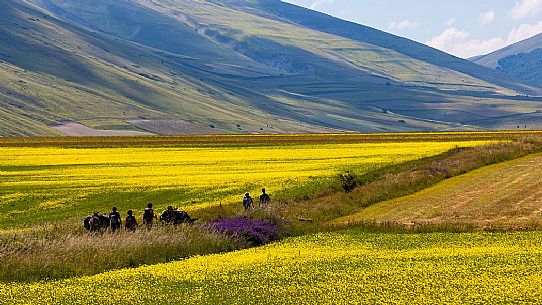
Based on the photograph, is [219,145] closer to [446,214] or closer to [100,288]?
[446,214]

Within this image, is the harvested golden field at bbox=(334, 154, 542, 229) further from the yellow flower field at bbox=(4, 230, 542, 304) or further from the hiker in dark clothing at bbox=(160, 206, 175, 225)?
the yellow flower field at bbox=(4, 230, 542, 304)

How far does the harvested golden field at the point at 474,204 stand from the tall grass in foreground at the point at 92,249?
11.7 m

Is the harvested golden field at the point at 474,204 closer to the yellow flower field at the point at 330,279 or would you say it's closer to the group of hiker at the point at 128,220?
the group of hiker at the point at 128,220

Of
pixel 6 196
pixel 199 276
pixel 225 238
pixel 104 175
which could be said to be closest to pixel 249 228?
pixel 225 238

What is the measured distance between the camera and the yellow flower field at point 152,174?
5000 centimetres

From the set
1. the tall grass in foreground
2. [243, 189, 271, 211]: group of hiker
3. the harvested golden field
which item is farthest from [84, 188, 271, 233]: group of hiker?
the harvested golden field

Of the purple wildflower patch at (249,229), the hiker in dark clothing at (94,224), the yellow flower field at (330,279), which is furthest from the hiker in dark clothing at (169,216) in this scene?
the yellow flower field at (330,279)

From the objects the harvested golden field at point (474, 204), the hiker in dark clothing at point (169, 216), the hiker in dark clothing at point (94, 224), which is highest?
the harvested golden field at point (474, 204)

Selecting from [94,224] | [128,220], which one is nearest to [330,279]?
[128,220]

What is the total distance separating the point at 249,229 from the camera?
128ft

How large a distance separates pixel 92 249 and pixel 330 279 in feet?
36.4

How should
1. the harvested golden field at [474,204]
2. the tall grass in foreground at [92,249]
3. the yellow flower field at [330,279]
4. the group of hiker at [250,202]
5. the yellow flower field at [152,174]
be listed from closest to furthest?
the yellow flower field at [330,279] < the tall grass in foreground at [92,249] < the group of hiker at [250,202] < the harvested golden field at [474,204] < the yellow flower field at [152,174]

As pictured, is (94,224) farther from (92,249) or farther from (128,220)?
(92,249)

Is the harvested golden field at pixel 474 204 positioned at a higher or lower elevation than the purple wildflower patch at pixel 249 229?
higher
